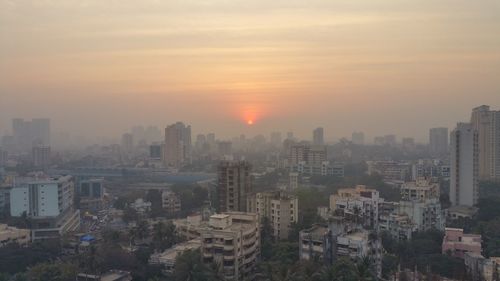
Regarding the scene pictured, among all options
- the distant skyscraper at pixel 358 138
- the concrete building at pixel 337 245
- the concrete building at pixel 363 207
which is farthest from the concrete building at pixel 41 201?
the distant skyscraper at pixel 358 138

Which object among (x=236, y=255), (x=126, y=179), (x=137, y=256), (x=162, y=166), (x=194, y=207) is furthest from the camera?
(x=162, y=166)

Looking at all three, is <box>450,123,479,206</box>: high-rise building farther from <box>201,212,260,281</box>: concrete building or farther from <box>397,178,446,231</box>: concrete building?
<box>201,212,260,281</box>: concrete building

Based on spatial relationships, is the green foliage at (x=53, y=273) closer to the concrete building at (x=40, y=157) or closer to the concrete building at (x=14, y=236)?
the concrete building at (x=14, y=236)

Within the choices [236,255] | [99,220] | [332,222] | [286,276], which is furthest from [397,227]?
[99,220]

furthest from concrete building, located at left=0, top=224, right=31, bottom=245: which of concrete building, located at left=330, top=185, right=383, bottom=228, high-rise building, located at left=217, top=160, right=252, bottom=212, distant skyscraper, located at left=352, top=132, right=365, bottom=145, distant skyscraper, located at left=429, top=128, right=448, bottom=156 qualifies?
distant skyscraper, located at left=352, top=132, right=365, bottom=145

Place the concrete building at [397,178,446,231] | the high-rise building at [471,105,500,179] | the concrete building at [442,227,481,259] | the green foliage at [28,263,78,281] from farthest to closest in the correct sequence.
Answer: the high-rise building at [471,105,500,179], the concrete building at [397,178,446,231], the concrete building at [442,227,481,259], the green foliage at [28,263,78,281]

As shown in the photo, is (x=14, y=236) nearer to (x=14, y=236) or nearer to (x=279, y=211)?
(x=14, y=236)

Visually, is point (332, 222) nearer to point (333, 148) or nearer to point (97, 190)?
point (97, 190)
